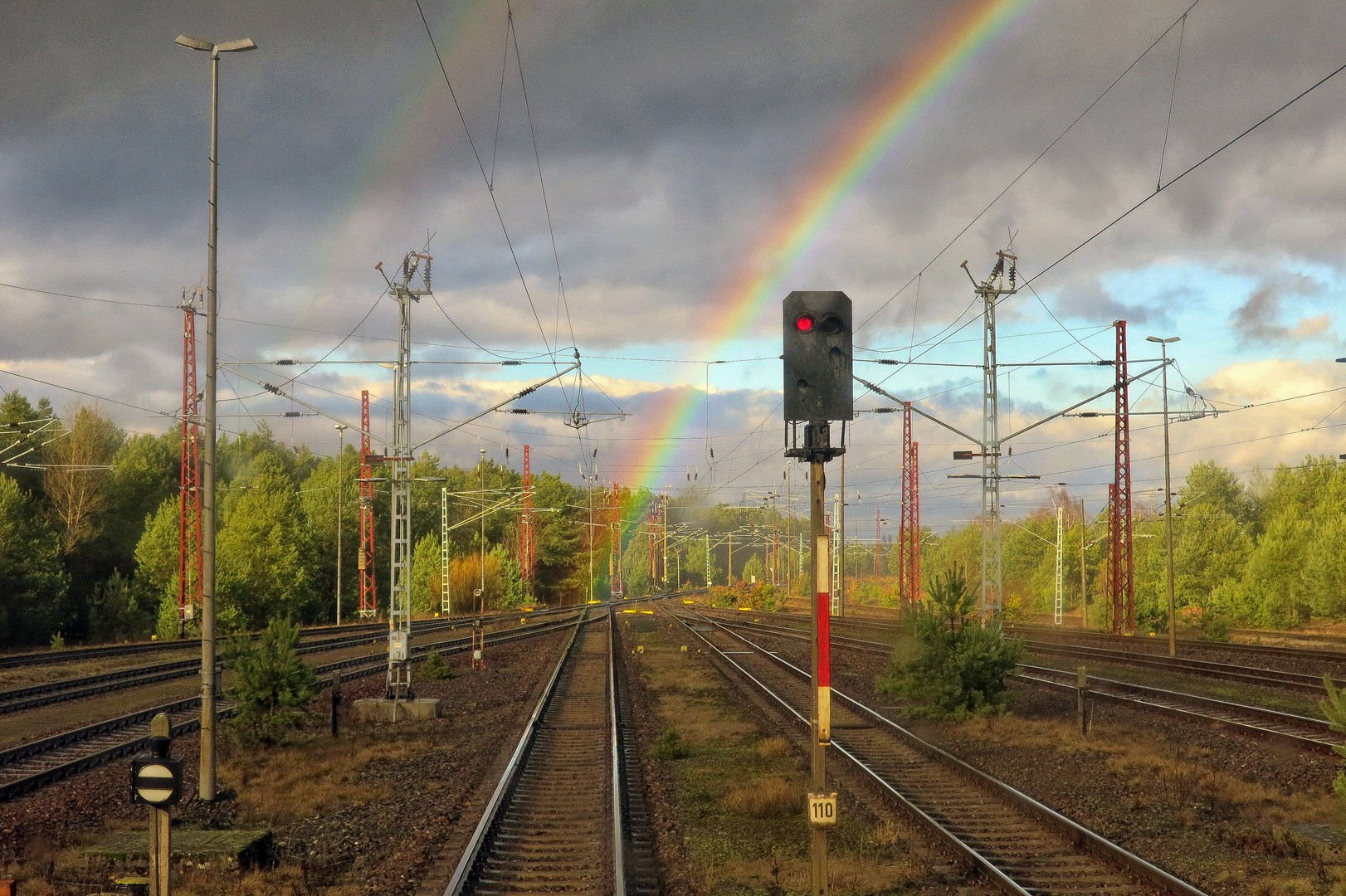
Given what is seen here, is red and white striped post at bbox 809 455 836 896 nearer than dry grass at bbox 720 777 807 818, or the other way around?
red and white striped post at bbox 809 455 836 896

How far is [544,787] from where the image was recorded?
14.4m

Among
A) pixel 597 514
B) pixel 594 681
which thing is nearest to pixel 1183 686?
pixel 594 681

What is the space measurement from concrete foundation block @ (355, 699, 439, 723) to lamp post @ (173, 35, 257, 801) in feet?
25.0

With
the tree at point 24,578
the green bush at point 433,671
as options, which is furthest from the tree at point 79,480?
the green bush at point 433,671

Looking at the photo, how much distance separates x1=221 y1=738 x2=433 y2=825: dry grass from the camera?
43.1ft

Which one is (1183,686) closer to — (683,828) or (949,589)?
(949,589)

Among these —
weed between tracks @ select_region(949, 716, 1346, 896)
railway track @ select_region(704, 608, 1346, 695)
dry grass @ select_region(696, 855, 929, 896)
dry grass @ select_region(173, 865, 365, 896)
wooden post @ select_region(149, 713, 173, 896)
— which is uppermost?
wooden post @ select_region(149, 713, 173, 896)

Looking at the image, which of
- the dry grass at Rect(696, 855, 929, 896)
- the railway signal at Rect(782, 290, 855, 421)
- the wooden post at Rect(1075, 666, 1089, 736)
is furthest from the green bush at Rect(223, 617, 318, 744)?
the wooden post at Rect(1075, 666, 1089, 736)

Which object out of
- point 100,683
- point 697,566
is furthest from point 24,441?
point 697,566

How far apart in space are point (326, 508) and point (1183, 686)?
68085 millimetres

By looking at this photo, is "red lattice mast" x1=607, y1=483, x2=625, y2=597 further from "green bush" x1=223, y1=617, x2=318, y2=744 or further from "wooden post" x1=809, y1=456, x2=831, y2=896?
"wooden post" x1=809, y1=456, x2=831, y2=896

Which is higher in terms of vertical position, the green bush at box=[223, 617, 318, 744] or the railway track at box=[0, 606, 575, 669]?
the green bush at box=[223, 617, 318, 744]

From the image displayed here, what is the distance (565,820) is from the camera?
41.0 ft

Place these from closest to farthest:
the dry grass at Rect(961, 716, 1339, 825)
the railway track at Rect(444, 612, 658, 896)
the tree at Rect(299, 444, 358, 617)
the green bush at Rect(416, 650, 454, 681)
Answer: the railway track at Rect(444, 612, 658, 896) → the dry grass at Rect(961, 716, 1339, 825) → the green bush at Rect(416, 650, 454, 681) → the tree at Rect(299, 444, 358, 617)
